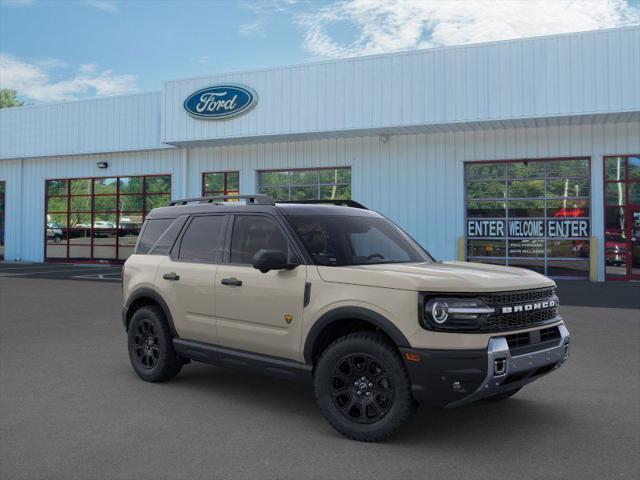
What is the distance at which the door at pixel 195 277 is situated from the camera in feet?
18.5

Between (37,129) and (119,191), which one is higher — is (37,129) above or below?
above

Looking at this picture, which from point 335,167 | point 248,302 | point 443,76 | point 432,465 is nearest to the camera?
point 432,465

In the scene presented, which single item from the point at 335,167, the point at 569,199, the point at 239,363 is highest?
the point at 335,167

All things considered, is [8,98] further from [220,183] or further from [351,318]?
[351,318]

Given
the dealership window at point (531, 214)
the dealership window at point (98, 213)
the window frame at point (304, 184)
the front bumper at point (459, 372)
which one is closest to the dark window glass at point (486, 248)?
the dealership window at point (531, 214)

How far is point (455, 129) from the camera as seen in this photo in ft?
62.9

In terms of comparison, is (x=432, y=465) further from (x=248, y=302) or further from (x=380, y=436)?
(x=248, y=302)

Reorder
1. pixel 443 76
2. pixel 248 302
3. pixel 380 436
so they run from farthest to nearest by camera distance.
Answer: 1. pixel 443 76
2. pixel 248 302
3. pixel 380 436

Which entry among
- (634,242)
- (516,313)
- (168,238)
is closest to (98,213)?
(634,242)

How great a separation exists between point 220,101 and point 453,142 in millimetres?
8158

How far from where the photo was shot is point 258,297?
5.14 m

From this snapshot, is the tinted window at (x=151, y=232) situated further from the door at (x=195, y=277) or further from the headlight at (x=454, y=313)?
the headlight at (x=454, y=313)

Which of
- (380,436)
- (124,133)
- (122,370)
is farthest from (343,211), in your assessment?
(124,133)

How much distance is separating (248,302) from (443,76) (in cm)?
1477
